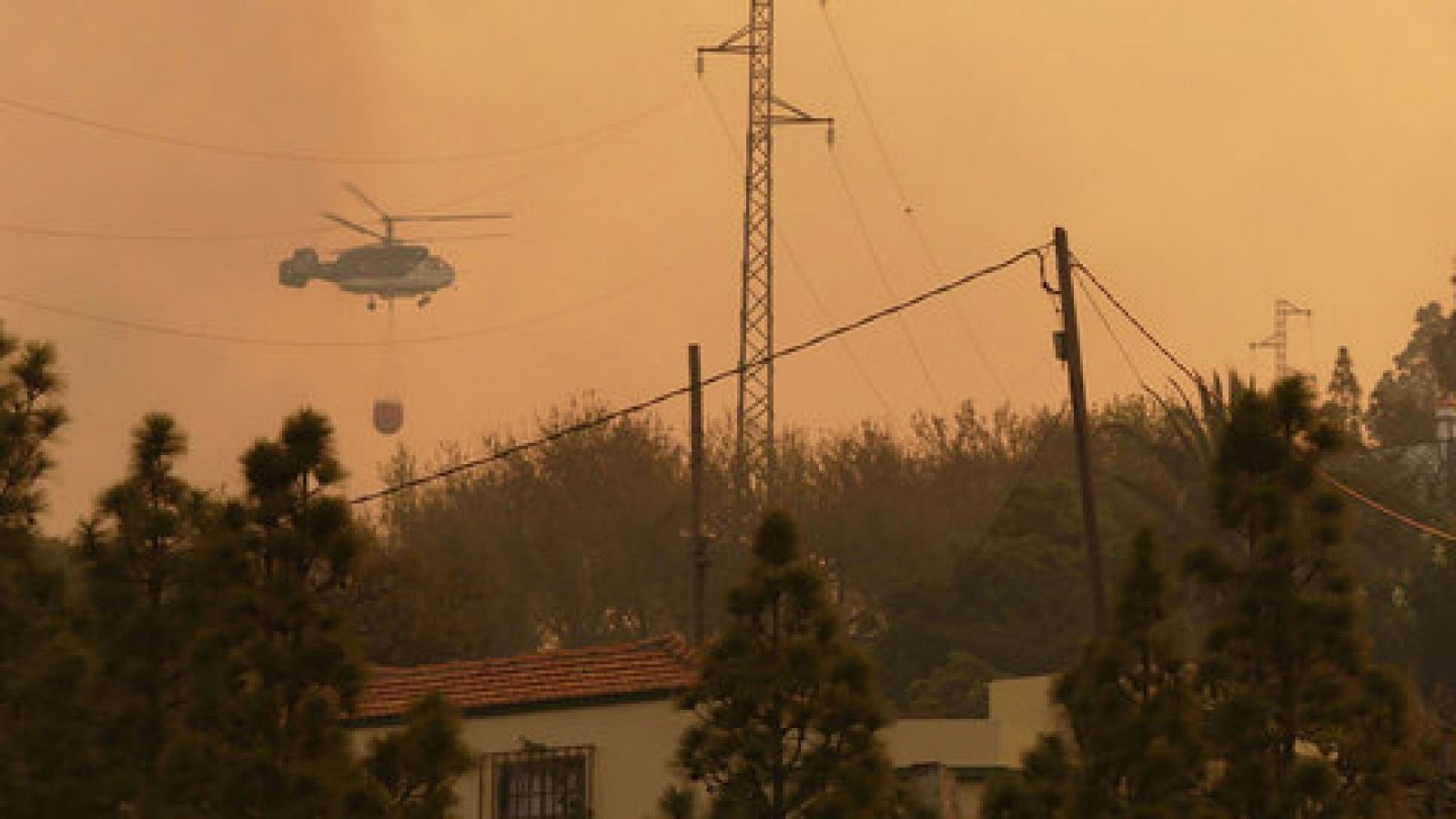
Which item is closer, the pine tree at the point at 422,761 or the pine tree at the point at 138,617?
the pine tree at the point at 422,761

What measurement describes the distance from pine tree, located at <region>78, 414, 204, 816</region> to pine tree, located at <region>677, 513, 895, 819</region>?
5.73 m

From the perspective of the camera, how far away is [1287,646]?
27688mm

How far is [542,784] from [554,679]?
65.0 inches

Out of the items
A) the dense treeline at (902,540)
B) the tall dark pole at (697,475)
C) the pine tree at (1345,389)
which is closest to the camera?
the tall dark pole at (697,475)

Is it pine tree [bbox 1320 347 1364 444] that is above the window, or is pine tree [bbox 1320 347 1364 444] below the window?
above

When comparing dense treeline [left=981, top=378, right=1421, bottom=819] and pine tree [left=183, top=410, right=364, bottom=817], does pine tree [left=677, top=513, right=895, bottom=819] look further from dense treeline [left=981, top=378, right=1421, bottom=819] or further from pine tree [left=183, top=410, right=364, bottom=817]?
pine tree [left=183, top=410, right=364, bottom=817]

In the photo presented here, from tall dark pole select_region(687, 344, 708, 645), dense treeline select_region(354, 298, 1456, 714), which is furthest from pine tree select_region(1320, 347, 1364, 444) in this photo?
tall dark pole select_region(687, 344, 708, 645)

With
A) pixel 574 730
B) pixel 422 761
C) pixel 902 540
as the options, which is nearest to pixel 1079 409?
pixel 574 730

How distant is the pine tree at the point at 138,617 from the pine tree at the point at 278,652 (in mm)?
1229

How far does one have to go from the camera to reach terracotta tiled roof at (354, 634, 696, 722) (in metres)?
38.9

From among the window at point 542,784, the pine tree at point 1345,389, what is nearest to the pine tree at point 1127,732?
the window at point 542,784

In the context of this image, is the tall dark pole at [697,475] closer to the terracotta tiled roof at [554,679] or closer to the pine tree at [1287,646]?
the terracotta tiled roof at [554,679]

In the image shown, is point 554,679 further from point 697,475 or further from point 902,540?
point 902,540

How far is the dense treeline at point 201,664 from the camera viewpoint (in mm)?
27672
